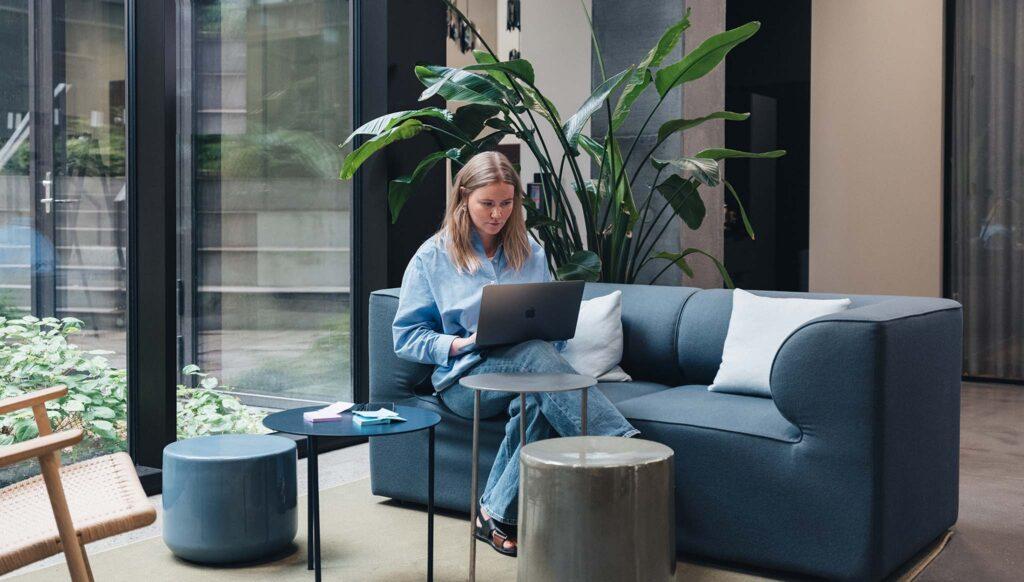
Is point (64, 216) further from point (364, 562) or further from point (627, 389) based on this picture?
point (627, 389)

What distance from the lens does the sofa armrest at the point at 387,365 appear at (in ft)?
11.0

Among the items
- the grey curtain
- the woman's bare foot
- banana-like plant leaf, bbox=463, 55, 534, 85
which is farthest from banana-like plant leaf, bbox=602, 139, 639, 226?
the grey curtain

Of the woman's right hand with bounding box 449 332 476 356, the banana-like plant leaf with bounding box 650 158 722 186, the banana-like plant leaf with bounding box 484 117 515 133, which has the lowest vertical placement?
the woman's right hand with bounding box 449 332 476 356

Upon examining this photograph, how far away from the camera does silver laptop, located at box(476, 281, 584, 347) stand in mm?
2768

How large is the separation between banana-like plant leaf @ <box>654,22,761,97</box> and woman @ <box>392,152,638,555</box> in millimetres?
1115

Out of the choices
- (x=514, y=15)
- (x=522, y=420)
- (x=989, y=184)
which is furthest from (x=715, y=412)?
(x=989, y=184)

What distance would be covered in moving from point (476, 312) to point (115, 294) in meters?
1.33

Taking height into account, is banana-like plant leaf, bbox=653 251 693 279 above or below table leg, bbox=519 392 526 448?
above

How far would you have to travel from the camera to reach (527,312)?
285 centimetres

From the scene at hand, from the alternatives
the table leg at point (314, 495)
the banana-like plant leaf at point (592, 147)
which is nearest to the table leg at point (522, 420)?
the table leg at point (314, 495)

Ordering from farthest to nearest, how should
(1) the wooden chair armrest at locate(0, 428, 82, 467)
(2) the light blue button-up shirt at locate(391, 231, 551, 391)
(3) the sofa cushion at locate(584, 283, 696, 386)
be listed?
(3) the sofa cushion at locate(584, 283, 696, 386), (2) the light blue button-up shirt at locate(391, 231, 551, 391), (1) the wooden chair armrest at locate(0, 428, 82, 467)

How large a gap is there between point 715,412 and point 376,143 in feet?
6.19

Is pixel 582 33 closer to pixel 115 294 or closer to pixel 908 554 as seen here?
pixel 115 294

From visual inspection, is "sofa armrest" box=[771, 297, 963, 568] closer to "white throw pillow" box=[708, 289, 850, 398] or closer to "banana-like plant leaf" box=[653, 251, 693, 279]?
"white throw pillow" box=[708, 289, 850, 398]
